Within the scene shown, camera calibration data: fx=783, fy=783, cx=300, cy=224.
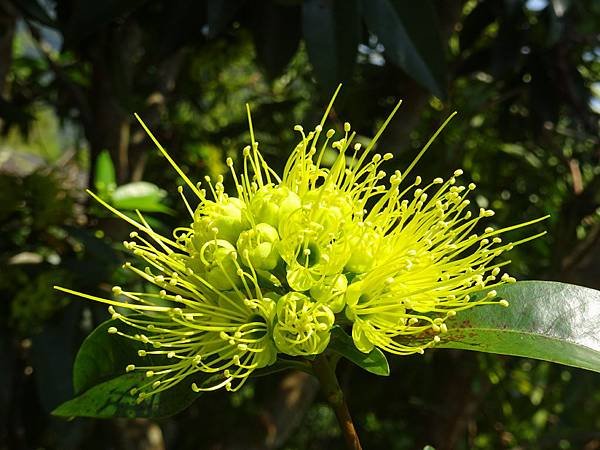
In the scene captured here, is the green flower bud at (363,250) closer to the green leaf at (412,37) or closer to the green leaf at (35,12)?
A: the green leaf at (412,37)

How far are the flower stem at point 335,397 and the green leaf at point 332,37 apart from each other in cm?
60

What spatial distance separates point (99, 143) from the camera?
6.38ft

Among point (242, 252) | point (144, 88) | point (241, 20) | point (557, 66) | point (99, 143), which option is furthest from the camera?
point (144, 88)

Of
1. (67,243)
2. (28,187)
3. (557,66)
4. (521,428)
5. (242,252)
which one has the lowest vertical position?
(521,428)

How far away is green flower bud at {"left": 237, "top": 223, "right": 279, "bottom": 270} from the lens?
770 millimetres

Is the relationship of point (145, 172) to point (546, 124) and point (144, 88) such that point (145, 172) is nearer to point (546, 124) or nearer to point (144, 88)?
point (144, 88)

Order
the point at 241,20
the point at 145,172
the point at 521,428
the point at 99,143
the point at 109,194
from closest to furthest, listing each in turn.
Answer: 1. the point at 241,20
2. the point at 109,194
3. the point at 99,143
4. the point at 145,172
5. the point at 521,428

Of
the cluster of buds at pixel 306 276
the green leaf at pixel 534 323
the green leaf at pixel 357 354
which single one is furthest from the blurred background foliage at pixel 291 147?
the green leaf at pixel 534 323

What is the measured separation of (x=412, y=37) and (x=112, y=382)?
761mm

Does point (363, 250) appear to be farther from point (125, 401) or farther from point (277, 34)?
point (277, 34)

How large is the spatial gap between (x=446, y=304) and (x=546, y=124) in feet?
4.00

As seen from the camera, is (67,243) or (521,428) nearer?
(67,243)

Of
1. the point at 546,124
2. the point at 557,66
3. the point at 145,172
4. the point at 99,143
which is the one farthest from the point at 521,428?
the point at 99,143

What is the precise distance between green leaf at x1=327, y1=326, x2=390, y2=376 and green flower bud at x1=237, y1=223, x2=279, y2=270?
0.10m
